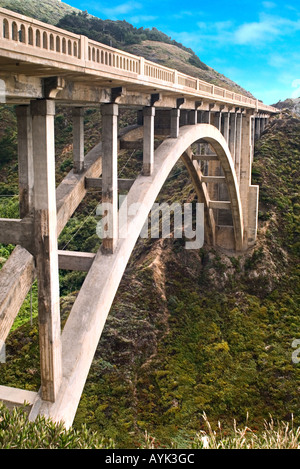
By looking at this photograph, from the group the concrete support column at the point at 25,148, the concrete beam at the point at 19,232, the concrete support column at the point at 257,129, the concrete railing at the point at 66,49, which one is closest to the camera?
the concrete railing at the point at 66,49

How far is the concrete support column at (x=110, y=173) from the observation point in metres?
10.9

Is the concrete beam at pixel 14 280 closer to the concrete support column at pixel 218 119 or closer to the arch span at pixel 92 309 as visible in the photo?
the arch span at pixel 92 309

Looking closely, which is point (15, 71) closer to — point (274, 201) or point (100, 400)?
point (100, 400)

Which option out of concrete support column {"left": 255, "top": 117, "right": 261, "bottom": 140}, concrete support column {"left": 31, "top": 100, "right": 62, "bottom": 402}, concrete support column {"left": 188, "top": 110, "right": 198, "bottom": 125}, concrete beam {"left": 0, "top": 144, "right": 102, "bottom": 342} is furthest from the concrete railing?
concrete support column {"left": 255, "top": 117, "right": 261, "bottom": 140}

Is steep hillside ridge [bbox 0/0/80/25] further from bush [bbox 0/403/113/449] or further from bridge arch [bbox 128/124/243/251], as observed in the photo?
bush [bbox 0/403/113/449]

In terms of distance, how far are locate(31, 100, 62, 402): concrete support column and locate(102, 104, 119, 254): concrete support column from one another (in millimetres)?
2633

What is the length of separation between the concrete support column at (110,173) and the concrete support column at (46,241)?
263cm

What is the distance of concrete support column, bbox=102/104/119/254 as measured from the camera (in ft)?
35.8

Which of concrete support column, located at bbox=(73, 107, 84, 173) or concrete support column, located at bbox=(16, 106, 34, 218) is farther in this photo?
concrete support column, located at bbox=(73, 107, 84, 173)

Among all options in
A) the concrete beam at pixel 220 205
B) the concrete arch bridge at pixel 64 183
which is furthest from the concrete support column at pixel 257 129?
the concrete arch bridge at pixel 64 183

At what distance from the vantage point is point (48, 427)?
26.5ft

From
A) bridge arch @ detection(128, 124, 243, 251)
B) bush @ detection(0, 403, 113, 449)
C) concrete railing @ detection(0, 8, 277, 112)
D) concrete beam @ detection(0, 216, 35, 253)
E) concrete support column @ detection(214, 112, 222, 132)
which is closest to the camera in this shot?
concrete railing @ detection(0, 8, 277, 112)

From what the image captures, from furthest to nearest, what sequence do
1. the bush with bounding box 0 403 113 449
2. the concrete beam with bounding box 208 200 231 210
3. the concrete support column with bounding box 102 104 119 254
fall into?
the concrete beam with bounding box 208 200 231 210, the concrete support column with bounding box 102 104 119 254, the bush with bounding box 0 403 113 449
